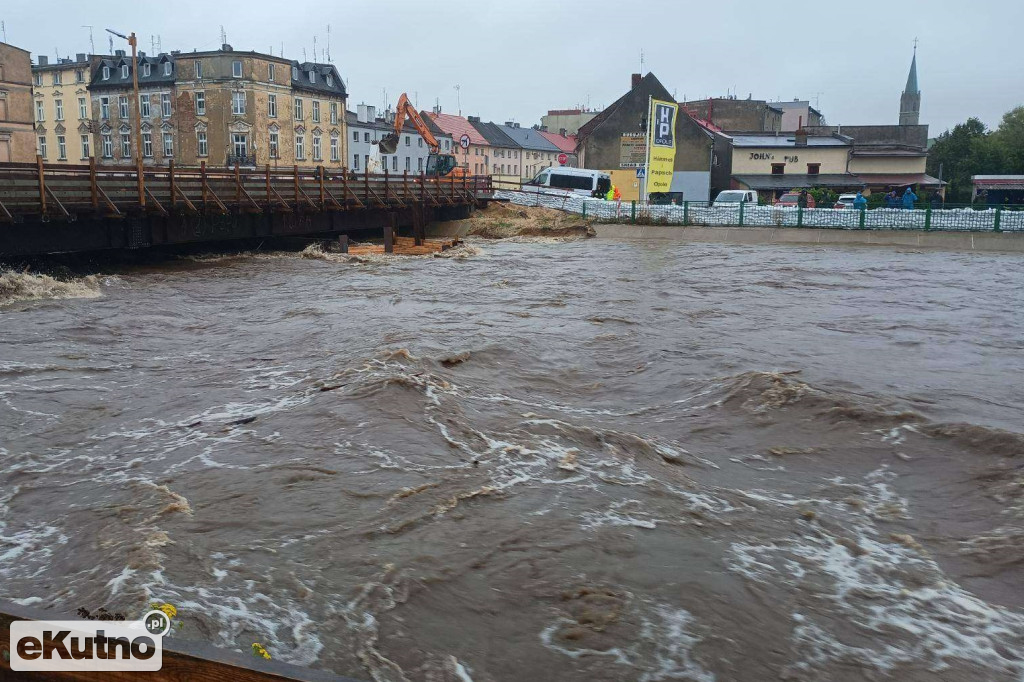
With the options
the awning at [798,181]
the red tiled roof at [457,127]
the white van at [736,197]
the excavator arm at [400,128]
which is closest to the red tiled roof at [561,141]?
the red tiled roof at [457,127]

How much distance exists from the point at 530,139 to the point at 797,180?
48823mm

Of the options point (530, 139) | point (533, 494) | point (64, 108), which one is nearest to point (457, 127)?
point (530, 139)

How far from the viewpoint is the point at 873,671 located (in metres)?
4.45

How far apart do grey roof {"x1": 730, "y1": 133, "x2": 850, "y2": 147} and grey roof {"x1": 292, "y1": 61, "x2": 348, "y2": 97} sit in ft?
109

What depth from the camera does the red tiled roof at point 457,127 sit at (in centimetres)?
8919

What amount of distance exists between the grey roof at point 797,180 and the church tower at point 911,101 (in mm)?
77964

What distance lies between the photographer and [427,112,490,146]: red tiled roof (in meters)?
89.2

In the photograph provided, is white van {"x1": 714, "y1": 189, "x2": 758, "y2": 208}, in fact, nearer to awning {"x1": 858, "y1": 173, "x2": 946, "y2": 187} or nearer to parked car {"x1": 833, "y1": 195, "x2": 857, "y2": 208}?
parked car {"x1": 833, "y1": 195, "x2": 857, "y2": 208}

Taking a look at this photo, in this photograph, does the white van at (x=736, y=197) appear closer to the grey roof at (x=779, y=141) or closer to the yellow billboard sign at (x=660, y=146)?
the yellow billboard sign at (x=660, y=146)

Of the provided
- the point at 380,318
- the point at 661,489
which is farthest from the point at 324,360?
the point at 661,489

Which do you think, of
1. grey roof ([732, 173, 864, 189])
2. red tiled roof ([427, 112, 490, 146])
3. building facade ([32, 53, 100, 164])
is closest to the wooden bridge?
grey roof ([732, 173, 864, 189])

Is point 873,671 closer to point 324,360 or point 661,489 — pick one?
point 661,489

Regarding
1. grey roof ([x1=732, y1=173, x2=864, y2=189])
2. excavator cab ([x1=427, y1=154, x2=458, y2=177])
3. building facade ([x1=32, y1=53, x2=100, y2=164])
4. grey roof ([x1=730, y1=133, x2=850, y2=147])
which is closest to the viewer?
excavator cab ([x1=427, y1=154, x2=458, y2=177])

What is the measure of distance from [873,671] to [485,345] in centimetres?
861
